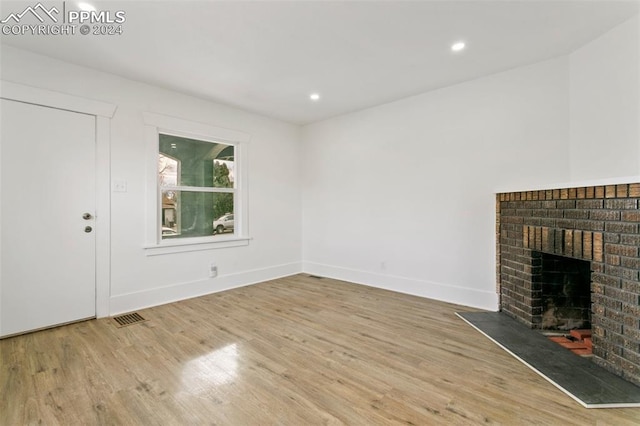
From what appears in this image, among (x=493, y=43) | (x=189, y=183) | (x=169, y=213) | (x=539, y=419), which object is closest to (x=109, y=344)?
(x=169, y=213)

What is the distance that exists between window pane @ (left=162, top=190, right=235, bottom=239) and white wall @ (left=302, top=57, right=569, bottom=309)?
152 cm

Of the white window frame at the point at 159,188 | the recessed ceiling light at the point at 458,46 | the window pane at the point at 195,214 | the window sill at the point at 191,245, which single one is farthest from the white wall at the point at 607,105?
the window pane at the point at 195,214

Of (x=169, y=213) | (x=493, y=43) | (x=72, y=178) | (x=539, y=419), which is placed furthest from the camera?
(x=169, y=213)

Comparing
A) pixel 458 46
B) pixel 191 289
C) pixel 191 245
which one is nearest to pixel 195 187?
pixel 191 245

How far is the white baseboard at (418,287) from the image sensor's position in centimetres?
312

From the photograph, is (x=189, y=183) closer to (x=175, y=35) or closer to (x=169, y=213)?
(x=169, y=213)

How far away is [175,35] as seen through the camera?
2334mm

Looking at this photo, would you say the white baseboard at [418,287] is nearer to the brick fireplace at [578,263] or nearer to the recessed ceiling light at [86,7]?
the brick fireplace at [578,263]

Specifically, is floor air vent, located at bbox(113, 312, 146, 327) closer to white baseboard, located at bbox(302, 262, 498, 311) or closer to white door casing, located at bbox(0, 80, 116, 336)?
white door casing, located at bbox(0, 80, 116, 336)

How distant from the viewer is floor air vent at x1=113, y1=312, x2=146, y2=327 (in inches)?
110

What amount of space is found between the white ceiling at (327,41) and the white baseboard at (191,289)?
2408 mm

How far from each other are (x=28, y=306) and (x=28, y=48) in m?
2.31

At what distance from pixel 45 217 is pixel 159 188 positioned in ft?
3.46

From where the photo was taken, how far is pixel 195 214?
3.85 metres
